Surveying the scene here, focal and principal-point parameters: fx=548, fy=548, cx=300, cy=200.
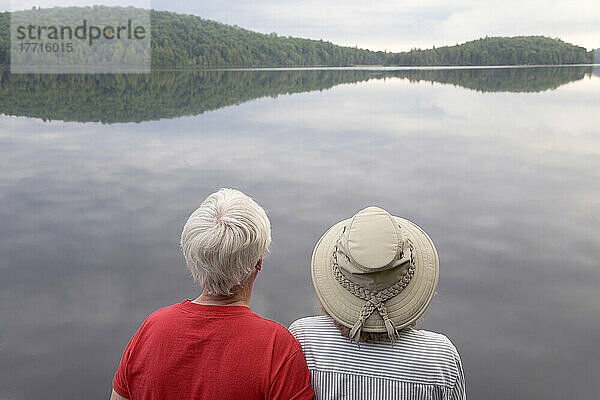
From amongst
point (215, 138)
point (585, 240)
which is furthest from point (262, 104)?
point (585, 240)

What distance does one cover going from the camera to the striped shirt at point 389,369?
4.38 ft

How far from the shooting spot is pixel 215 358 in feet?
4.17

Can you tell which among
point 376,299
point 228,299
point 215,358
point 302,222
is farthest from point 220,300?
point 302,222

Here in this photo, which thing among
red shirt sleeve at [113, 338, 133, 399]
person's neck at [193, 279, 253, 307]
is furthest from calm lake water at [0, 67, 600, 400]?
person's neck at [193, 279, 253, 307]

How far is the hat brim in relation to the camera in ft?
4.34

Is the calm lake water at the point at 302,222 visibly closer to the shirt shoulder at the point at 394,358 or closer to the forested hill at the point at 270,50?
the shirt shoulder at the point at 394,358

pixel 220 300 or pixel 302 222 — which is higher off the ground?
pixel 220 300

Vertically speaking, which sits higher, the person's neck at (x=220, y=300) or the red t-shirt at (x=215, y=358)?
the person's neck at (x=220, y=300)

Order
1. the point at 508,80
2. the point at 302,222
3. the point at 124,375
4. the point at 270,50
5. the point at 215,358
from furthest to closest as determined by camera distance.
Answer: the point at 270,50 → the point at 508,80 → the point at 302,222 → the point at 124,375 → the point at 215,358

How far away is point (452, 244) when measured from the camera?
4.85 m

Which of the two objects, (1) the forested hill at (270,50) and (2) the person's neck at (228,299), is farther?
(1) the forested hill at (270,50)

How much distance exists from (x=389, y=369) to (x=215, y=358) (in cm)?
42

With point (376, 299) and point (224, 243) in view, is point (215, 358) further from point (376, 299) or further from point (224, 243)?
point (376, 299)

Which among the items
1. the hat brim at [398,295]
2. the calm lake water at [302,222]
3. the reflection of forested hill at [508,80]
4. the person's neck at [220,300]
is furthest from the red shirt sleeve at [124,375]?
the reflection of forested hill at [508,80]
